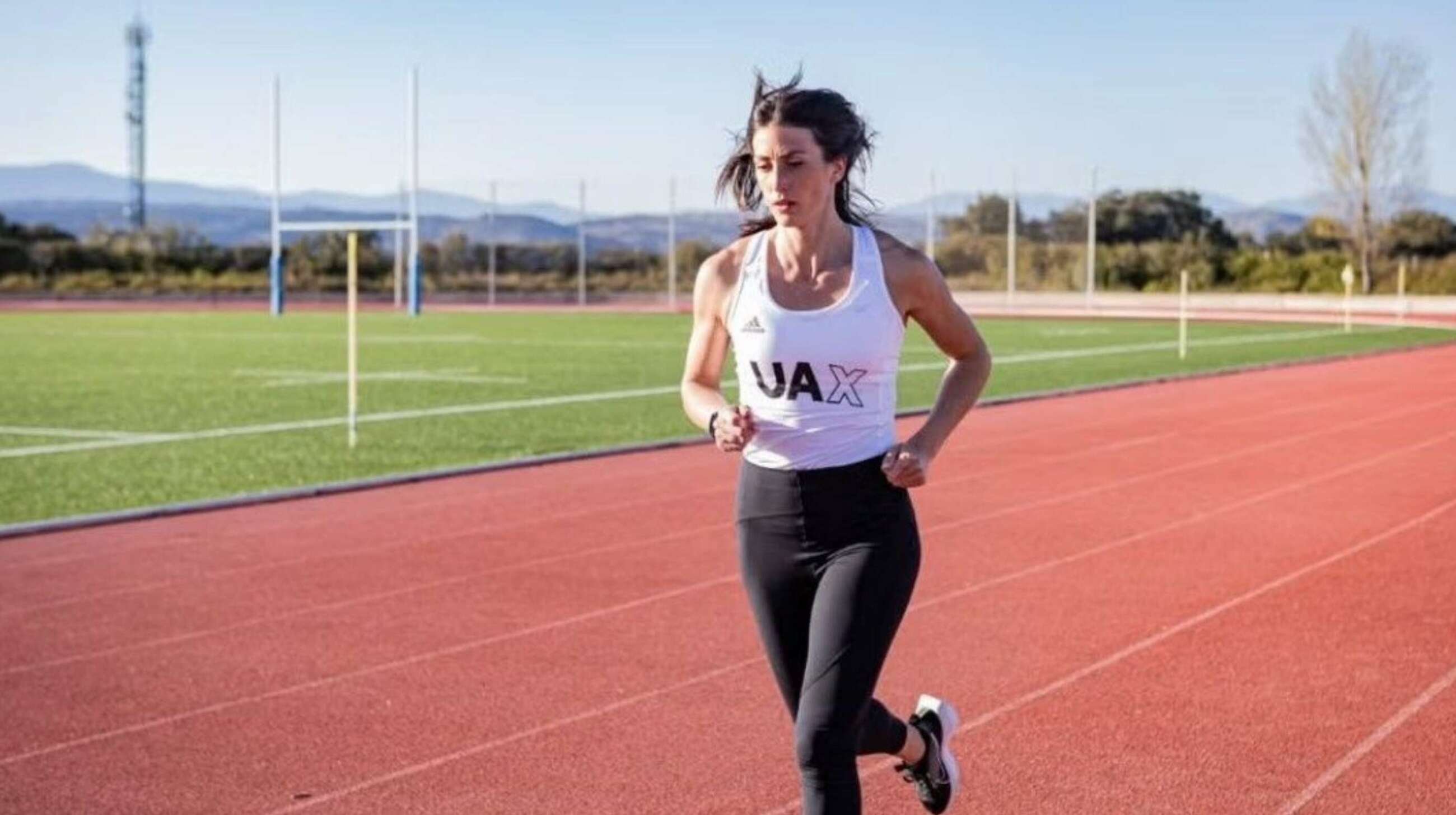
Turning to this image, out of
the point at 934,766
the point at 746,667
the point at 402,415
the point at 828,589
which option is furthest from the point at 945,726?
the point at 402,415

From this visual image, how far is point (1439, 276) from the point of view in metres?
62.2

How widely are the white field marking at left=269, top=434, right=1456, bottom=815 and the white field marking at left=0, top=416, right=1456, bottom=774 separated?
1 centimetres

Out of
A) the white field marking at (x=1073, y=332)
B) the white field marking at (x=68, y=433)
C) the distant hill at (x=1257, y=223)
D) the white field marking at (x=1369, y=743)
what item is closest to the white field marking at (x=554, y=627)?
the white field marking at (x=1369, y=743)

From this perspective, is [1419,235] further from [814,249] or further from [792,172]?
[792,172]

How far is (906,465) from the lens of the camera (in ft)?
14.6

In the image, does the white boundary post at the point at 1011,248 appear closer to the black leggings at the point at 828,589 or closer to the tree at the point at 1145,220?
the tree at the point at 1145,220

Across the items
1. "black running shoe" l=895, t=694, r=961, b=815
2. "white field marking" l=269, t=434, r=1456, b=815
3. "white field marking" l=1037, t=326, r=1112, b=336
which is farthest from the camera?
"white field marking" l=1037, t=326, r=1112, b=336

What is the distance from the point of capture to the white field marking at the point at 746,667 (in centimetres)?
614

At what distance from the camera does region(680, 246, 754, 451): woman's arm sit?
15.6 ft

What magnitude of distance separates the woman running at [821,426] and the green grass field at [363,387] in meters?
8.69

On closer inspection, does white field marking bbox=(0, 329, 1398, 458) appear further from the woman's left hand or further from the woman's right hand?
the woman's left hand

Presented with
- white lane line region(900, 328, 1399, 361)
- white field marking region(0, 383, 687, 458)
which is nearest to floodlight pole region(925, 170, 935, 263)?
white lane line region(900, 328, 1399, 361)

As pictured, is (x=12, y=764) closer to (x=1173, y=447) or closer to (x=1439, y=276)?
(x=1173, y=447)

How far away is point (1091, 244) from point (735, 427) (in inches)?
2265
